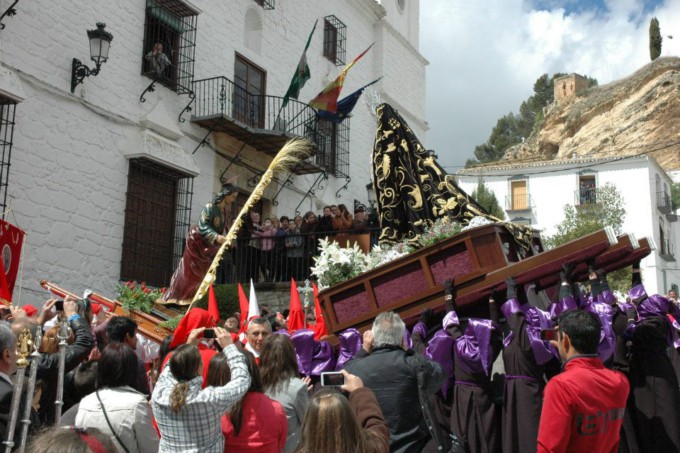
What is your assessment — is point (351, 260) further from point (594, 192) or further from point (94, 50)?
point (594, 192)

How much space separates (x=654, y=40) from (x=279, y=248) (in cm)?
4883

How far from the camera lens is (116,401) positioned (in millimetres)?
3721

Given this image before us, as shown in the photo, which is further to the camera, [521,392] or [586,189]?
[586,189]

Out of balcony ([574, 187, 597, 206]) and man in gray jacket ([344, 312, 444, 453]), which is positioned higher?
balcony ([574, 187, 597, 206])

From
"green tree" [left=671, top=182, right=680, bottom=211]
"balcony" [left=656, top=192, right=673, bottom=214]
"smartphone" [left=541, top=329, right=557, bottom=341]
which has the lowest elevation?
"smartphone" [left=541, top=329, right=557, bottom=341]

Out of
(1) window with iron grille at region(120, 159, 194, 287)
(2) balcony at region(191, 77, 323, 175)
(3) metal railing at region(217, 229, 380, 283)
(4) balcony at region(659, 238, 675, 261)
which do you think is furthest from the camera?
(4) balcony at region(659, 238, 675, 261)

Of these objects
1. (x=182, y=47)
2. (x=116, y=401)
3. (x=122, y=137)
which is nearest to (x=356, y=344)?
(x=116, y=401)

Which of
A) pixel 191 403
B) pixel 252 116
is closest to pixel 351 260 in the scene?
pixel 191 403

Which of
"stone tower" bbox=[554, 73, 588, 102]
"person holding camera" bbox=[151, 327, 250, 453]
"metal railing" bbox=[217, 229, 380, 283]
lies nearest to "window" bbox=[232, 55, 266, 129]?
"metal railing" bbox=[217, 229, 380, 283]

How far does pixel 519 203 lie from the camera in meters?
38.5

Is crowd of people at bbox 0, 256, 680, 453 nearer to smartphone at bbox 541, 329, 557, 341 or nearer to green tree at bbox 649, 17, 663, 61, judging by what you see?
smartphone at bbox 541, 329, 557, 341

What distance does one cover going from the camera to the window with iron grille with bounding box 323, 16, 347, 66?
1855 cm

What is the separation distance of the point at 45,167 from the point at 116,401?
798cm

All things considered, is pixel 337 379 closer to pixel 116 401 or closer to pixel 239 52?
pixel 116 401
